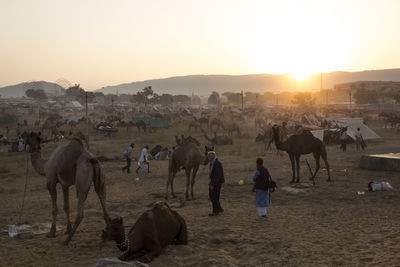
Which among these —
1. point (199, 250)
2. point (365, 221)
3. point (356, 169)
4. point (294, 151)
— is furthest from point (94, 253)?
point (356, 169)

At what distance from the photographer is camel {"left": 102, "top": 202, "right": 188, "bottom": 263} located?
6.67m

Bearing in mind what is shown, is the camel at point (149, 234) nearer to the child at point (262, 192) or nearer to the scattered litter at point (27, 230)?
the scattered litter at point (27, 230)

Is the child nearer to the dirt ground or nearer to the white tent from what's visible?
the dirt ground

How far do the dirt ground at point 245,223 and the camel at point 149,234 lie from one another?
241 mm

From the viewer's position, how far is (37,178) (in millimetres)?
18516

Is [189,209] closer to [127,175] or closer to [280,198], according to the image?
[280,198]

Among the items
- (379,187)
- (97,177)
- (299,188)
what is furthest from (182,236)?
(379,187)

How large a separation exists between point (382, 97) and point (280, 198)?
310ft

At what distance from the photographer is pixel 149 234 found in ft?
22.9

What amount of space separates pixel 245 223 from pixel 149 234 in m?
3.39

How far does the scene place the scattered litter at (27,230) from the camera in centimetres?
858

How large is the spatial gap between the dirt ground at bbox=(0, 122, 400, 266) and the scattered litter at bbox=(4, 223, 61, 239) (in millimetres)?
203

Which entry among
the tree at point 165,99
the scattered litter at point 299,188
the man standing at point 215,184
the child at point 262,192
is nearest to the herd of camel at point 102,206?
the man standing at point 215,184

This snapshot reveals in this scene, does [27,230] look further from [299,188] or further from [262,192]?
[299,188]
